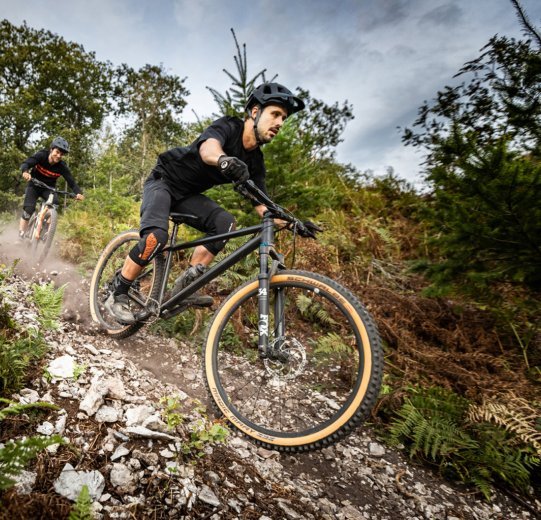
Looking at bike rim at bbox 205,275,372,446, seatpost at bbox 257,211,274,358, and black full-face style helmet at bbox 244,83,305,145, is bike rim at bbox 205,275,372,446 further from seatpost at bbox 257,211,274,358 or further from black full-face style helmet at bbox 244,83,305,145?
black full-face style helmet at bbox 244,83,305,145

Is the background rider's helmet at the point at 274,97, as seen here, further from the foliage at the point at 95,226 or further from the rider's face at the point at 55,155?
the rider's face at the point at 55,155

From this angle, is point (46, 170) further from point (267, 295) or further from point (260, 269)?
point (267, 295)

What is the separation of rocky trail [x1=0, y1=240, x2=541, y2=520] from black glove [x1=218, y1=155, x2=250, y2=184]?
2.00m

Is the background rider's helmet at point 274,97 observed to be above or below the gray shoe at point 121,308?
above

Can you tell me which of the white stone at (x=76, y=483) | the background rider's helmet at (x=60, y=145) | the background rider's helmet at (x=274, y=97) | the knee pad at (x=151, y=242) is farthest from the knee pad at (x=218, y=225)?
the background rider's helmet at (x=60, y=145)

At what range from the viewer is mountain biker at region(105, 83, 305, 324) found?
329 cm

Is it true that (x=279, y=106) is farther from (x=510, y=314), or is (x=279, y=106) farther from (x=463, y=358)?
(x=510, y=314)

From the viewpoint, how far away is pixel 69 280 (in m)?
6.43

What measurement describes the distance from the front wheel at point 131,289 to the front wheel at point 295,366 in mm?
1204

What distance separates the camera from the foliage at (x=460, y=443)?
9.12 ft

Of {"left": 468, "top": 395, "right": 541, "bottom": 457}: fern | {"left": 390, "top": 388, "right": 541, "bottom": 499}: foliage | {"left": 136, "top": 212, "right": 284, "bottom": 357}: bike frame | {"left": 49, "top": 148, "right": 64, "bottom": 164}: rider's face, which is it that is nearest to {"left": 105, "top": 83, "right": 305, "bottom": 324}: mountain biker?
{"left": 136, "top": 212, "right": 284, "bottom": 357}: bike frame

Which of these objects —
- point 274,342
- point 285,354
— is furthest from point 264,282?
point 285,354

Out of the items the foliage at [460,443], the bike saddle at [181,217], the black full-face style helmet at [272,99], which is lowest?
the foliage at [460,443]

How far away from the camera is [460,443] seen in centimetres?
292
